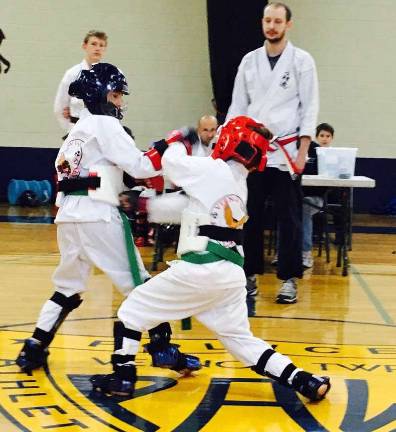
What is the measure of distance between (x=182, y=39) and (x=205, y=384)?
8.05 m

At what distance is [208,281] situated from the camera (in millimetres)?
3543

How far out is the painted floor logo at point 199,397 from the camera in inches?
130

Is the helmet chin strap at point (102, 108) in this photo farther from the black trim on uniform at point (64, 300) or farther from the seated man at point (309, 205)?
the seated man at point (309, 205)

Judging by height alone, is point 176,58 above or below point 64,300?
above

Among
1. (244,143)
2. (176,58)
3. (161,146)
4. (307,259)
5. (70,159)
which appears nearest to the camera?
(244,143)

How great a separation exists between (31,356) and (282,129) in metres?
2.49

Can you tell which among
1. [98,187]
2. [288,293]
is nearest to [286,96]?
[288,293]

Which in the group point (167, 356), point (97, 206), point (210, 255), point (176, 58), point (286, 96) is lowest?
point (167, 356)

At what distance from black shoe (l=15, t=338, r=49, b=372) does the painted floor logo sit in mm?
50

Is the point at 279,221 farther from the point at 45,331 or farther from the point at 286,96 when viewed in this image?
the point at 45,331

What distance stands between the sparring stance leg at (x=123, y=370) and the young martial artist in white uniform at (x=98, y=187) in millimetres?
303

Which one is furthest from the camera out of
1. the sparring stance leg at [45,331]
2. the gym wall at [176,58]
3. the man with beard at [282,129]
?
the gym wall at [176,58]

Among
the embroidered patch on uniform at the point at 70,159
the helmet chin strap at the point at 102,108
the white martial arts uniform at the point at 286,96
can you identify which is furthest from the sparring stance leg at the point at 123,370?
the white martial arts uniform at the point at 286,96

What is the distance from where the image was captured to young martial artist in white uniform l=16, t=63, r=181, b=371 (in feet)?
12.5
